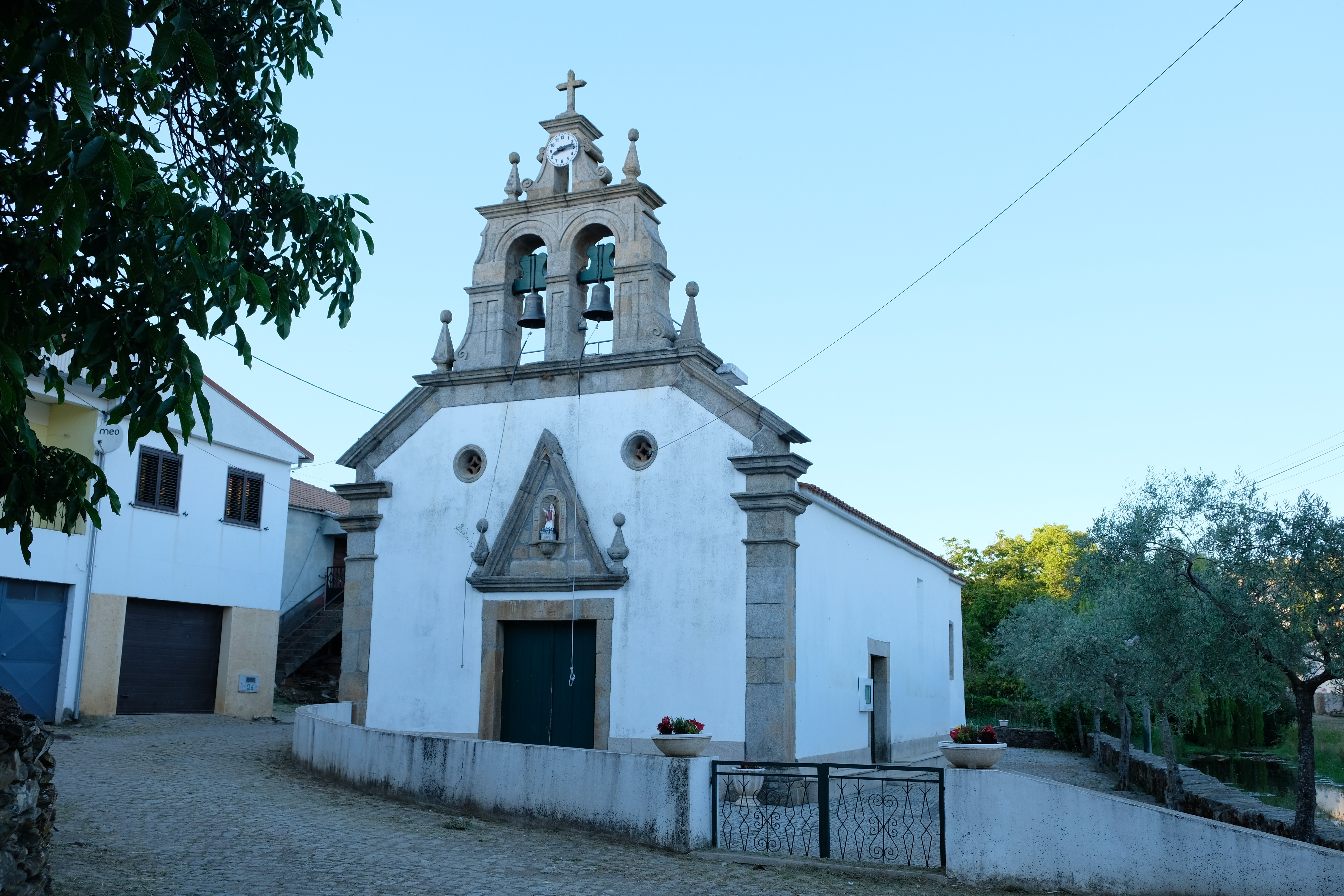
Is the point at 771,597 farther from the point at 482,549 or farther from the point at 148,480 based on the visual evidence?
the point at 148,480

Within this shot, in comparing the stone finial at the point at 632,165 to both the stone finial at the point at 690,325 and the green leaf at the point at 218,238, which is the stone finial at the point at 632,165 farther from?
the green leaf at the point at 218,238

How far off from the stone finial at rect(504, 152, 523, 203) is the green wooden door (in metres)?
6.48

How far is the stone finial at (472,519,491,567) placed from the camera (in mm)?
15789

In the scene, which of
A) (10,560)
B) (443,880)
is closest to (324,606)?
(10,560)

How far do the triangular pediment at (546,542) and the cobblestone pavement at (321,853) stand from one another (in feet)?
12.8

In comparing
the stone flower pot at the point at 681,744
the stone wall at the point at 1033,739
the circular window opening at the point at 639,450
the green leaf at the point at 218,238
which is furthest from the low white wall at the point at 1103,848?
the stone wall at the point at 1033,739

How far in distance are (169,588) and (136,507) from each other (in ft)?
5.81

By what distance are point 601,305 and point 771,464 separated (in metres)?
3.64

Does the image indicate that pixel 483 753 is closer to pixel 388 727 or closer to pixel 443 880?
pixel 443 880

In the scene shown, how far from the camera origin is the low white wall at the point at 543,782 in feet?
33.5

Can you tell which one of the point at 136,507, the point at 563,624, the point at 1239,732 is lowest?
the point at 1239,732

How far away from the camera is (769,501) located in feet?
46.5

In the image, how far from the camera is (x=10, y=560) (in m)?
18.6

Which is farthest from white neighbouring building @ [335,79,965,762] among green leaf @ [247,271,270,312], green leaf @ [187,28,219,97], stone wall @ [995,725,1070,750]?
stone wall @ [995,725,1070,750]
